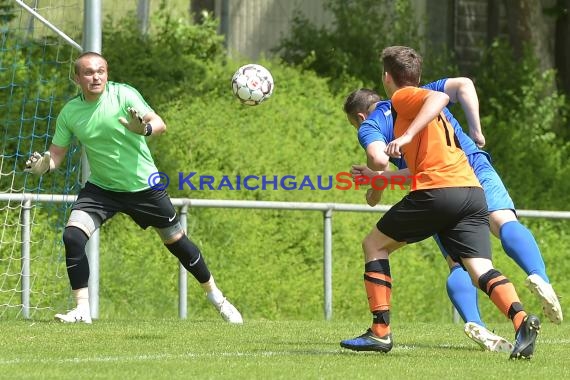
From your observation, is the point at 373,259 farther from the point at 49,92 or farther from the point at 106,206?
the point at 49,92

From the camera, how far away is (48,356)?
735 centimetres

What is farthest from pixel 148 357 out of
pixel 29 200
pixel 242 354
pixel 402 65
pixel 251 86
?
pixel 29 200

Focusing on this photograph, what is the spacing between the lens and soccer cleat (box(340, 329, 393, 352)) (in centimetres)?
750

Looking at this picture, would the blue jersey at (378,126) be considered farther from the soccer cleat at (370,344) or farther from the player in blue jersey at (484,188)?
the soccer cleat at (370,344)

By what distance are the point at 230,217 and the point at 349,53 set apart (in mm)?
5173

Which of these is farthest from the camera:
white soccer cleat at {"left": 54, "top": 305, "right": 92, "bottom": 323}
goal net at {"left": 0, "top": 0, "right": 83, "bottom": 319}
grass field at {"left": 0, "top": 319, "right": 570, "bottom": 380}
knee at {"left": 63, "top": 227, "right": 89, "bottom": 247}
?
goal net at {"left": 0, "top": 0, "right": 83, "bottom": 319}

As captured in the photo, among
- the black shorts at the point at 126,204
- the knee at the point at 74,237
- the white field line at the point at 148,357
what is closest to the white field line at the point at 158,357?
the white field line at the point at 148,357

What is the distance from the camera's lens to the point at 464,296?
825 cm

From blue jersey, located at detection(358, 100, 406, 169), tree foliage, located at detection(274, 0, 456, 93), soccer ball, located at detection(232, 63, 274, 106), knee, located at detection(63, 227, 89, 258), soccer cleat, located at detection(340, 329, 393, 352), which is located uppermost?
tree foliage, located at detection(274, 0, 456, 93)

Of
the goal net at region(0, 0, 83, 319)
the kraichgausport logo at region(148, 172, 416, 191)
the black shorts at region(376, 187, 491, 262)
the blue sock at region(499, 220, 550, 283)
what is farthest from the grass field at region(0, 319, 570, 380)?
the kraichgausport logo at region(148, 172, 416, 191)

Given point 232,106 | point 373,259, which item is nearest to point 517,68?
point 232,106

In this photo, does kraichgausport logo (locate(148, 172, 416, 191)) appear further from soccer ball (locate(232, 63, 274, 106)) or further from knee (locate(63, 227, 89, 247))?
knee (locate(63, 227, 89, 247))

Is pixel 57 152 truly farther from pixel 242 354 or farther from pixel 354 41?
pixel 354 41

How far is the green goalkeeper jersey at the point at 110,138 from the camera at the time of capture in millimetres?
9469
